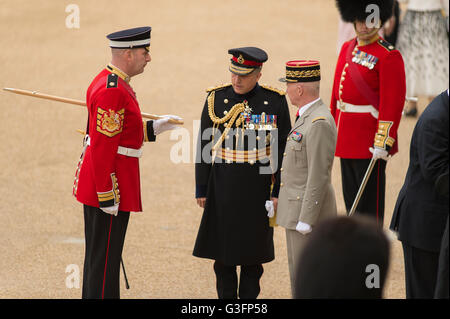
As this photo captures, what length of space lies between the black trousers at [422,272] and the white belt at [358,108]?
140 cm

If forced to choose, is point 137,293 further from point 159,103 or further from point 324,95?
point 324,95

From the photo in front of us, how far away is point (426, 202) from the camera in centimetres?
346

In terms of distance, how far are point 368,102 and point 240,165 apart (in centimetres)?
115

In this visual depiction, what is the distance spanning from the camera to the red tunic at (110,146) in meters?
3.68

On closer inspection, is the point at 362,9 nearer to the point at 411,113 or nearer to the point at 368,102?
the point at 368,102

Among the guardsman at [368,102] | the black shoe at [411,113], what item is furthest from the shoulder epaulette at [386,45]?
the black shoe at [411,113]

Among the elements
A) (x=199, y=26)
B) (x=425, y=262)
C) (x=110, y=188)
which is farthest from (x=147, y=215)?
(x=199, y=26)

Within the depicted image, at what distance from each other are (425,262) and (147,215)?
295 centimetres

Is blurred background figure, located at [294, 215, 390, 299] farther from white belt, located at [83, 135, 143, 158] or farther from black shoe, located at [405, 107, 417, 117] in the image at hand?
black shoe, located at [405, 107, 417, 117]

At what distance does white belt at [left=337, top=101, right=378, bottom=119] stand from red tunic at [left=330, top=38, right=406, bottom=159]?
1 cm

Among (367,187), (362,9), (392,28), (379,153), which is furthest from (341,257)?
(392,28)

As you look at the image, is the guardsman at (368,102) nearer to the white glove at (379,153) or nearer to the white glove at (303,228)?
the white glove at (379,153)

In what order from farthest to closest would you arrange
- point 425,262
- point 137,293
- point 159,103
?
1. point 159,103
2. point 137,293
3. point 425,262
